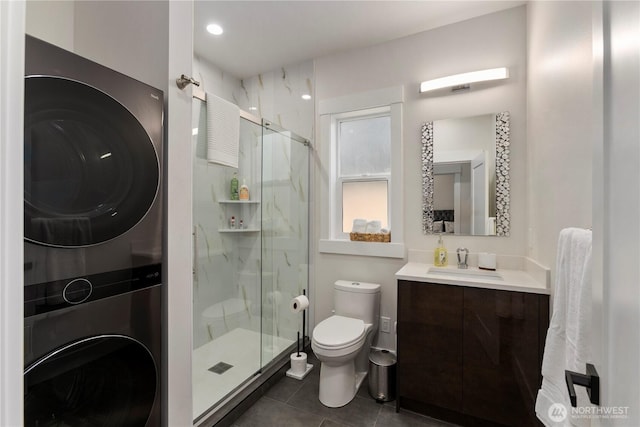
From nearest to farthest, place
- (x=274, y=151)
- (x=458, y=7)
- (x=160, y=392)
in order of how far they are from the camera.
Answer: (x=160, y=392) < (x=458, y=7) < (x=274, y=151)

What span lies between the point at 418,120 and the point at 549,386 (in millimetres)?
1947

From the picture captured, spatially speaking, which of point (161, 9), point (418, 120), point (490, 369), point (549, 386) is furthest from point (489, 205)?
point (161, 9)

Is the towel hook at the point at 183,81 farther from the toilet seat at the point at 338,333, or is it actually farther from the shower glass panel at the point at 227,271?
the toilet seat at the point at 338,333

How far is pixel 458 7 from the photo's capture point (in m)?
2.03

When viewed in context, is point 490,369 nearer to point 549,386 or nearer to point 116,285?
point 549,386

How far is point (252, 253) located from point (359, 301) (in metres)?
1.03

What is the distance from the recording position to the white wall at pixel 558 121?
1.10 m

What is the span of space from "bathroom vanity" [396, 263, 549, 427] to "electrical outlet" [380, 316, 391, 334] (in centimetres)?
52

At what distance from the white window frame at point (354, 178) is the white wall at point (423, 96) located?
0.06m

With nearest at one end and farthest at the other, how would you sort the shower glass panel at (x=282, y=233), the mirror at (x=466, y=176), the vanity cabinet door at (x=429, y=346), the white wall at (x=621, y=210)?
the white wall at (x=621, y=210) < the vanity cabinet door at (x=429, y=346) < the mirror at (x=466, y=176) < the shower glass panel at (x=282, y=233)

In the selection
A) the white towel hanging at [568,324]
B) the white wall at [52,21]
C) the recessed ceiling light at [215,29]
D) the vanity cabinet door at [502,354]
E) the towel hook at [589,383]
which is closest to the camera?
the towel hook at [589,383]

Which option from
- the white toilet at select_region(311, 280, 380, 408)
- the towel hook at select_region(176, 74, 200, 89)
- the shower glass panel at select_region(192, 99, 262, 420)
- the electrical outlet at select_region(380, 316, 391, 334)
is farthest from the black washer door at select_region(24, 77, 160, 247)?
the electrical outlet at select_region(380, 316, 391, 334)

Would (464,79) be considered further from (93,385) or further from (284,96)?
(93,385)
